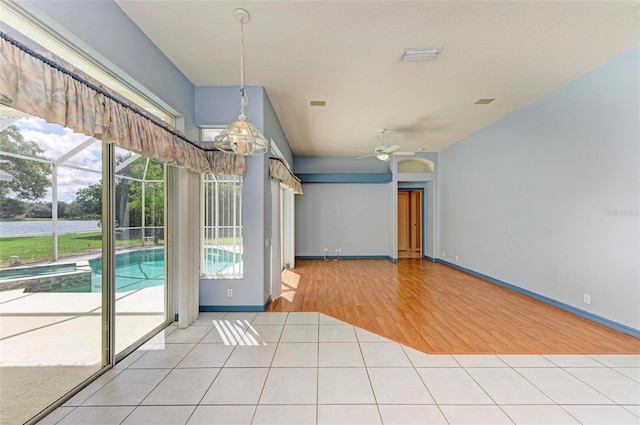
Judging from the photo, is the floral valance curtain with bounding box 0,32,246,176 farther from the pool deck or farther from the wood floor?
the wood floor

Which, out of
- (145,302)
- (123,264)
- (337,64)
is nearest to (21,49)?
(123,264)

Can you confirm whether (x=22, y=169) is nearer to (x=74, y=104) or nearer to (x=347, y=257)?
(x=74, y=104)

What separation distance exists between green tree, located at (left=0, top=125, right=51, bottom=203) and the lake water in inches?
6.7

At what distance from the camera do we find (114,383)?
2.06 metres

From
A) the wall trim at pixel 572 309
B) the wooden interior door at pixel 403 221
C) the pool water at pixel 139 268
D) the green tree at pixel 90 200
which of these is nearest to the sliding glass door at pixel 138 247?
the pool water at pixel 139 268

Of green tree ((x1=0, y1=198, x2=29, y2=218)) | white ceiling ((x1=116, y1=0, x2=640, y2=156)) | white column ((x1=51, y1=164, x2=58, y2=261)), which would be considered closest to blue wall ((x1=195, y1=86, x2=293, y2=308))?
white ceiling ((x1=116, y1=0, x2=640, y2=156))

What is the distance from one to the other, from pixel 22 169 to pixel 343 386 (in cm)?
283

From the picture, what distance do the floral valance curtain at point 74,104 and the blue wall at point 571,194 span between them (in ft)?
16.5

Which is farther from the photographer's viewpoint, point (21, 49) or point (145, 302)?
point (145, 302)

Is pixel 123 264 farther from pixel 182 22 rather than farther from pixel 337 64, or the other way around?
pixel 337 64

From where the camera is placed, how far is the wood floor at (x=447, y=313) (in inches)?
105

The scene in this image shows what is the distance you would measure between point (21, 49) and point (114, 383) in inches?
93.5

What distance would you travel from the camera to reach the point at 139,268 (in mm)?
3080

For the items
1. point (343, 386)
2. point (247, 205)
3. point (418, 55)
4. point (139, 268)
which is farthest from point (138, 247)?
point (418, 55)
